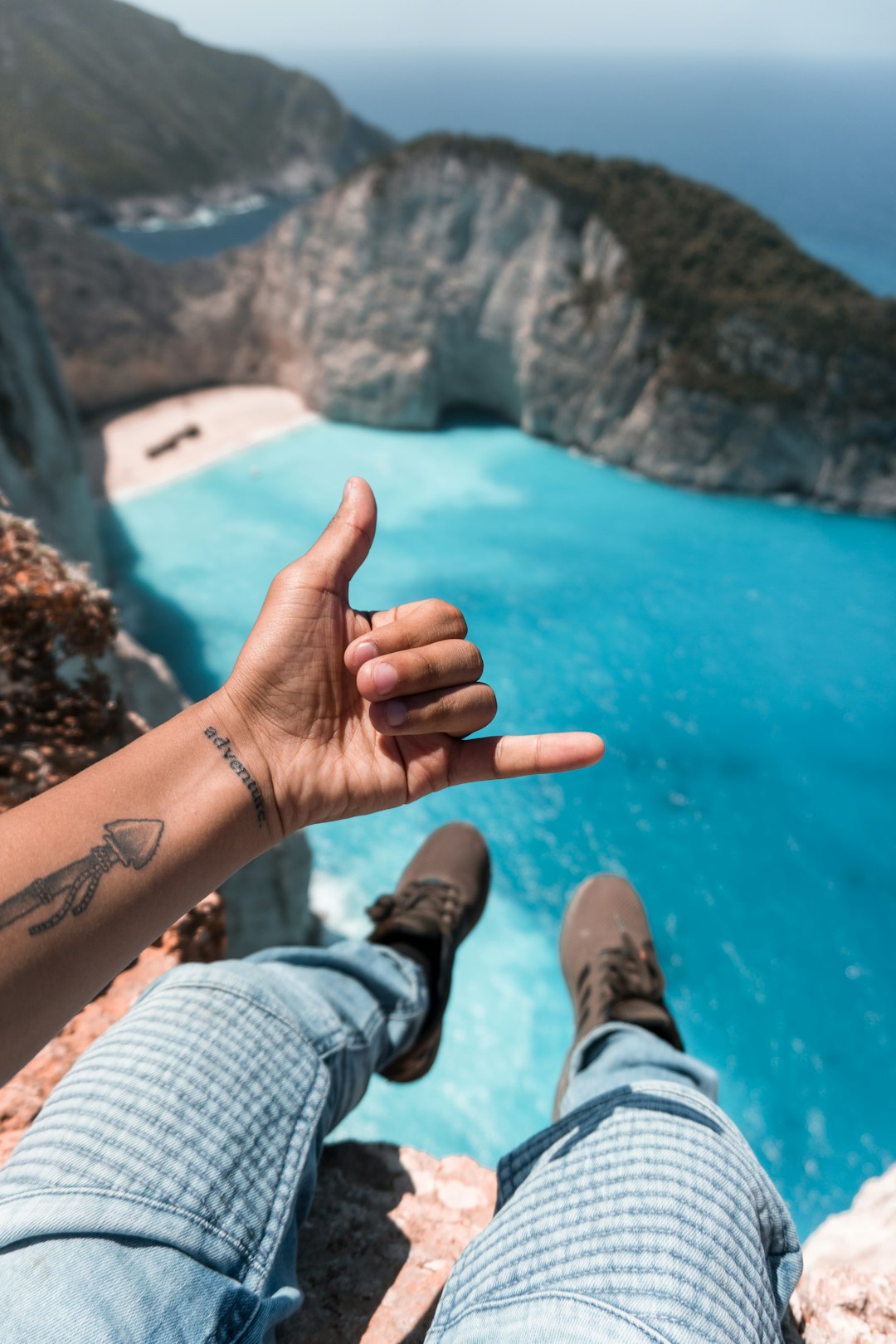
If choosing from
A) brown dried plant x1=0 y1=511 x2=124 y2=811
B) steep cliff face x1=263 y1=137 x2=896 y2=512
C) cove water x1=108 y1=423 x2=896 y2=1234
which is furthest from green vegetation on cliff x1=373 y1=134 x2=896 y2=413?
brown dried plant x1=0 y1=511 x2=124 y2=811

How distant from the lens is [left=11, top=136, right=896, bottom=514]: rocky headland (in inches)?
651

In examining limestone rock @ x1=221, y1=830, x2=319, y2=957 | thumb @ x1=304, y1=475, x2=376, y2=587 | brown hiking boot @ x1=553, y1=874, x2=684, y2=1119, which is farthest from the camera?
limestone rock @ x1=221, y1=830, x2=319, y2=957

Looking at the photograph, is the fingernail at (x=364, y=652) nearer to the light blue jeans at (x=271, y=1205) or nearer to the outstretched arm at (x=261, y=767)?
the outstretched arm at (x=261, y=767)

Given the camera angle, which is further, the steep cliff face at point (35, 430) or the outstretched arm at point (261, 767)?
the steep cliff face at point (35, 430)

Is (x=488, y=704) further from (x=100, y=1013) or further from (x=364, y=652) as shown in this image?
(x=100, y=1013)

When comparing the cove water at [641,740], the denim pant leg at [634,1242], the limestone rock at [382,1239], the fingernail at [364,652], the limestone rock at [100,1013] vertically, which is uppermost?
the fingernail at [364,652]

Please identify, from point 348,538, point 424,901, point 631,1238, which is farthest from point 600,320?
point 631,1238

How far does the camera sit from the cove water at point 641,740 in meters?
6.87

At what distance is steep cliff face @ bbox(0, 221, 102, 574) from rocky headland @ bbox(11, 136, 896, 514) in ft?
28.1

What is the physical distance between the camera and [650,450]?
690 inches

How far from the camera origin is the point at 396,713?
179cm

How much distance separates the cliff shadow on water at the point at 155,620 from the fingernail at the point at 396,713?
9.33 m

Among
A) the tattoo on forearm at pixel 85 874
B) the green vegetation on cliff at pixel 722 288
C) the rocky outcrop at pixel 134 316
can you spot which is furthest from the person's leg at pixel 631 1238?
the rocky outcrop at pixel 134 316

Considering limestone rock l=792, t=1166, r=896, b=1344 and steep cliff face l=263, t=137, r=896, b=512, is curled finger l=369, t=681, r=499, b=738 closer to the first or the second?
limestone rock l=792, t=1166, r=896, b=1344
